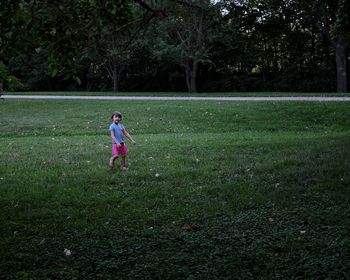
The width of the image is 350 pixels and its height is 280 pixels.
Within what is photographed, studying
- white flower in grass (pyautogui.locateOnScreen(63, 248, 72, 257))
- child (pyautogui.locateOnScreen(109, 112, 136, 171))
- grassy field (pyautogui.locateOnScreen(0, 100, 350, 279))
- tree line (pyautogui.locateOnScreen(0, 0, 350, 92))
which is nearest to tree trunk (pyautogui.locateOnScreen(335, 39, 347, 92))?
tree line (pyautogui.locateOnScreen(0, 0, 350, 92))

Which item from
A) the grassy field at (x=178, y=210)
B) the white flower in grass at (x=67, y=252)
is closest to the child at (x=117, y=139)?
the grassy field at (x=178, y=210)

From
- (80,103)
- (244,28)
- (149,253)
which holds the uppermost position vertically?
(244,28)

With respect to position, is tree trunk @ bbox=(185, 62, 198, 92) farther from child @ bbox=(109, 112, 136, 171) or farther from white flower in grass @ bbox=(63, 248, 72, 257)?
white flower in grass @ bbox=(63, 248, 72, 257)

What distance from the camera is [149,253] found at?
501 cm

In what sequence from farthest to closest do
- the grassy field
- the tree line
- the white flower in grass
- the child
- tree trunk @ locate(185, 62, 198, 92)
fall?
tree trunk @ locate(185, 62, 198, 92)
the tree line
the child
the white flower in grass
the grassy field

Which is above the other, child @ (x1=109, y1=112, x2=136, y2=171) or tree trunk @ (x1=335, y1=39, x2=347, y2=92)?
tree trunk @ (x1=335, y1=39, x2=347, y2=92)

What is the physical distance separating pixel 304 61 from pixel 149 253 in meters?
30.3

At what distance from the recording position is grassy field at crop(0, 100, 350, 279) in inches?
186

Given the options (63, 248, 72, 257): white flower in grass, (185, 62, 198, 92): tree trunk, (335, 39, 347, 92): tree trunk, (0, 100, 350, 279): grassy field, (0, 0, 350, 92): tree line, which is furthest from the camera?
(185, 62, 198, 92): tree trunk

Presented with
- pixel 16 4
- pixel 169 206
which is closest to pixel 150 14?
pixel 16 4

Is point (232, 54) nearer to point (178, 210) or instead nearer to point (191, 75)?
point (191, 75)

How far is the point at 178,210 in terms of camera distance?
632 centimetres

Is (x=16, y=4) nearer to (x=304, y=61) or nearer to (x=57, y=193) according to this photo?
(x=57, y=193)

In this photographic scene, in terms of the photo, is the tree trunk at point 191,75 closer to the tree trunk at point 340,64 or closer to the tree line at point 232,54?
the tree line at point 232,54
